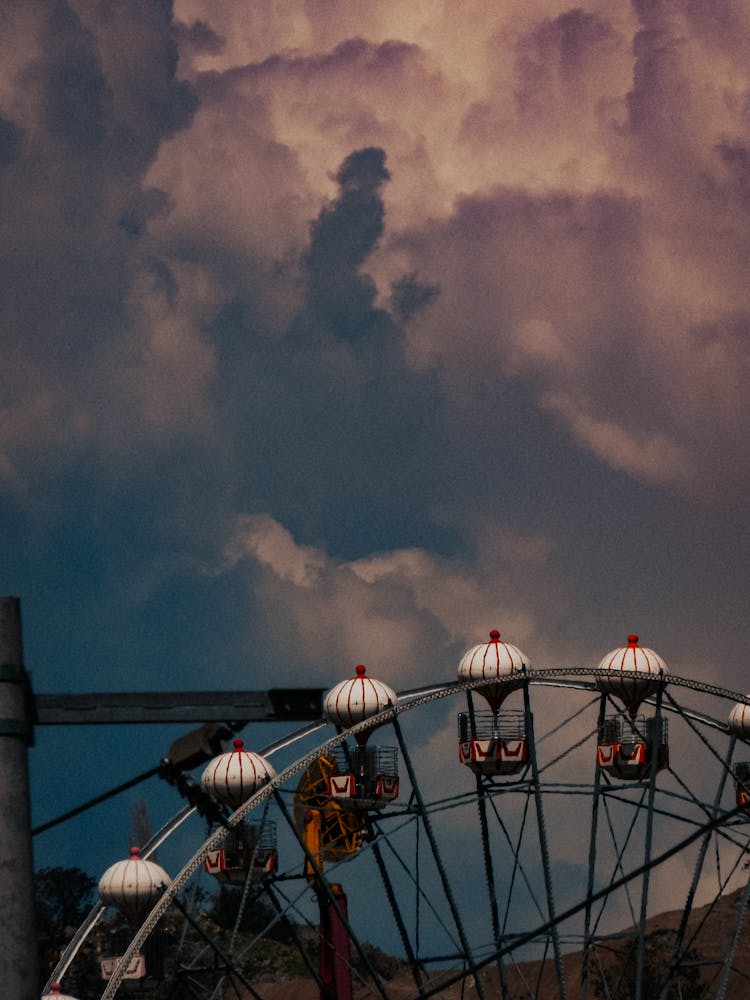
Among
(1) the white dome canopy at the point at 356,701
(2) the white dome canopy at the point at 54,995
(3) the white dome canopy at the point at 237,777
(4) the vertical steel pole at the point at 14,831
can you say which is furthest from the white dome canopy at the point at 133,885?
(4) the vertical steel pole at the point at 14,831

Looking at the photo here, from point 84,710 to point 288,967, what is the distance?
105m

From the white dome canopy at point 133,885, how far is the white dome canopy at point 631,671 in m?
12.9

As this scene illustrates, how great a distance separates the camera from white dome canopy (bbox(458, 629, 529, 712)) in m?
41.8

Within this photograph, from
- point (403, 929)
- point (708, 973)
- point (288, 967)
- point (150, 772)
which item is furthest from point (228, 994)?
point (150, 772)

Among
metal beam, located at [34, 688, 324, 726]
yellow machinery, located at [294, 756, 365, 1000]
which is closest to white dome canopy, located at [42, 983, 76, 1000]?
yellow machinery, located at [294, 756, 365, 1000]

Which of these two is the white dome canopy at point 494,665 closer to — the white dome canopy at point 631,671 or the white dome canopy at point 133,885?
the white dome canopy at point 631,671

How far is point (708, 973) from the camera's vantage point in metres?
101

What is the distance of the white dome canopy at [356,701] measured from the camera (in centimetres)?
4266

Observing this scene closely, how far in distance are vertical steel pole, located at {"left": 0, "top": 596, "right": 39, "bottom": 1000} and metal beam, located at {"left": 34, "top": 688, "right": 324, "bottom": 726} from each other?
0.53 metres

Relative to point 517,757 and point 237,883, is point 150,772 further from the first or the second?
point 237,883

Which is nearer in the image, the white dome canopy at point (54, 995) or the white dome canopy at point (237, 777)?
the white dome canopy at point (237, 777)

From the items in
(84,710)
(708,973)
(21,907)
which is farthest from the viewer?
(708,973)

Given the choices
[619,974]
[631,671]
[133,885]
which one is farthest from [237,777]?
[619,974]

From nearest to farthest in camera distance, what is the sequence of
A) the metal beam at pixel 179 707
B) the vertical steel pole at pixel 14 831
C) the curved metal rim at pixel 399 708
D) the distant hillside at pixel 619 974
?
1. the vertical steel pole at pixel 14 831
2. the metal beam at pixel 179 707
3. the curved metal rim at pixel 399 708
4. the distant hillside at pixel 619 974
